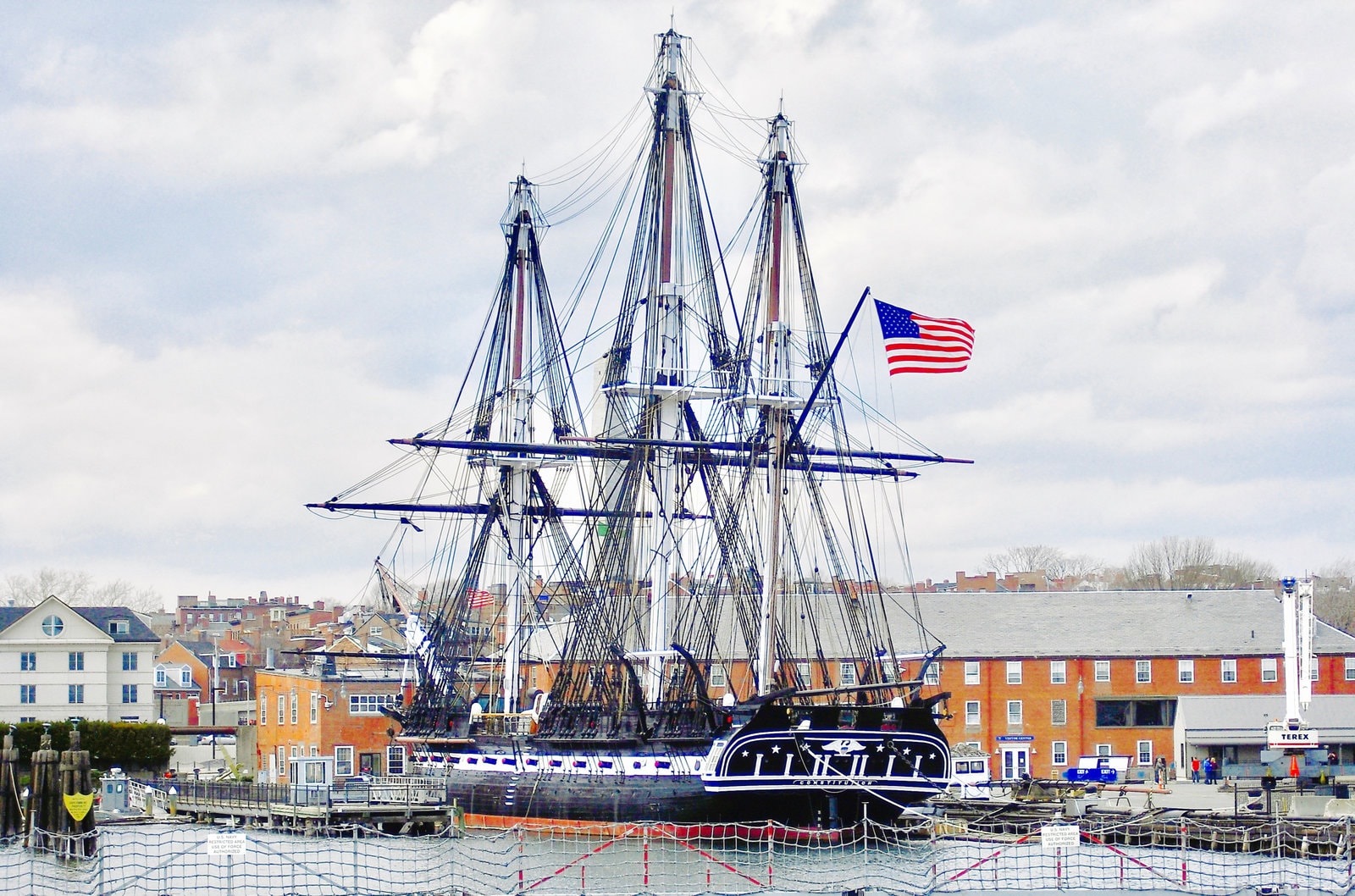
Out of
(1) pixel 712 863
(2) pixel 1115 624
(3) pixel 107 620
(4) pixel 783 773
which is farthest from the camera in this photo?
(3) pixel 107 620

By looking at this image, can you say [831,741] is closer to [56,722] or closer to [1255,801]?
[1255,801]

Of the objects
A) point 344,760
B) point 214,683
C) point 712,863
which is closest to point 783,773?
point 712,863

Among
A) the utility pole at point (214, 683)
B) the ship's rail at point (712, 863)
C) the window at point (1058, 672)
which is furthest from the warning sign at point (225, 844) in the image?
the utility pole at point (214, 683)

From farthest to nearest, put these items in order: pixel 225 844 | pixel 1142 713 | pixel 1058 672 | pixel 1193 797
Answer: pixel 1058 672, pixel 1142 713, pixel 1193 797, pixel 225 844

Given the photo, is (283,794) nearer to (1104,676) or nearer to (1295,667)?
(1295,667)

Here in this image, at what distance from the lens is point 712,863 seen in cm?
4466

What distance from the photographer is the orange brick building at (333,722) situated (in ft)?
258

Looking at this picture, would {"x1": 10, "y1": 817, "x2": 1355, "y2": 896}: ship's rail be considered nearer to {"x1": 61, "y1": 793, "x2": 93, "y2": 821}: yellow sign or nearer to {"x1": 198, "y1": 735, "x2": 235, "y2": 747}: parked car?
{"x1": 61, "y1": 793, "x2": 93, "y2": 821}: yellow sign

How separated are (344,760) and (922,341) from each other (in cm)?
4043

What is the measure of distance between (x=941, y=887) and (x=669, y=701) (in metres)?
16.5

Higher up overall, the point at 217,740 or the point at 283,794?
the point at 283,794

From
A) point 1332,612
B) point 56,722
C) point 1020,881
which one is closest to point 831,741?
point 1020,881

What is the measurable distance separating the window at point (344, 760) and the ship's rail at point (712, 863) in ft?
71.5

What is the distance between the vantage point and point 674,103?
6106 centimetres
